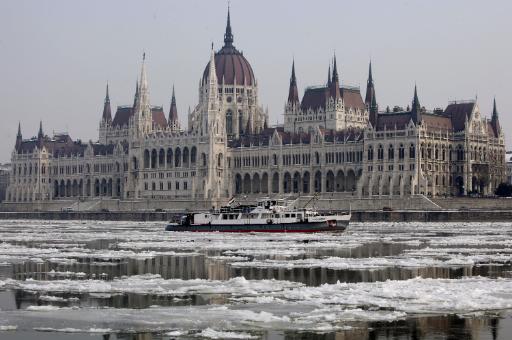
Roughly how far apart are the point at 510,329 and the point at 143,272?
1803cm

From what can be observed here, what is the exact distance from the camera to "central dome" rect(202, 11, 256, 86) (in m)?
176

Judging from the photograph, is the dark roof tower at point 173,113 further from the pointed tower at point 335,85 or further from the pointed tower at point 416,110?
the pointed tower at point 416,110

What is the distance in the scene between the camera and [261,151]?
513ft

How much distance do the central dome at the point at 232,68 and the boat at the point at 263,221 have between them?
89.8 metres

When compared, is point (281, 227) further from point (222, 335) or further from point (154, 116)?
point (154, 116)

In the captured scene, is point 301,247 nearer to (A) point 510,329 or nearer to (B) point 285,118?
(A) point 510,329

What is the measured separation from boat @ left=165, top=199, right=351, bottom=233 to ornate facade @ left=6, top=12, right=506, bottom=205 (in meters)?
49.3

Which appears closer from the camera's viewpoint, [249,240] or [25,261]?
[25,261]

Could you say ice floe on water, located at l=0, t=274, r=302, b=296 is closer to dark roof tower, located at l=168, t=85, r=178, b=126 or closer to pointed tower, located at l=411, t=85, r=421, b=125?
pointed tower, located at l=411, t=85, r=421, b=125

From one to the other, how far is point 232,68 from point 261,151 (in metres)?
25.4

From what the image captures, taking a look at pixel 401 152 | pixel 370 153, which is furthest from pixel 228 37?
pixel 401 152

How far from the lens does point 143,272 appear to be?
131 ft

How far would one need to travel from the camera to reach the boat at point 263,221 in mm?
80250

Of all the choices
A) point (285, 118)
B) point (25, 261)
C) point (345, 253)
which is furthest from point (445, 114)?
point (25, 261)
